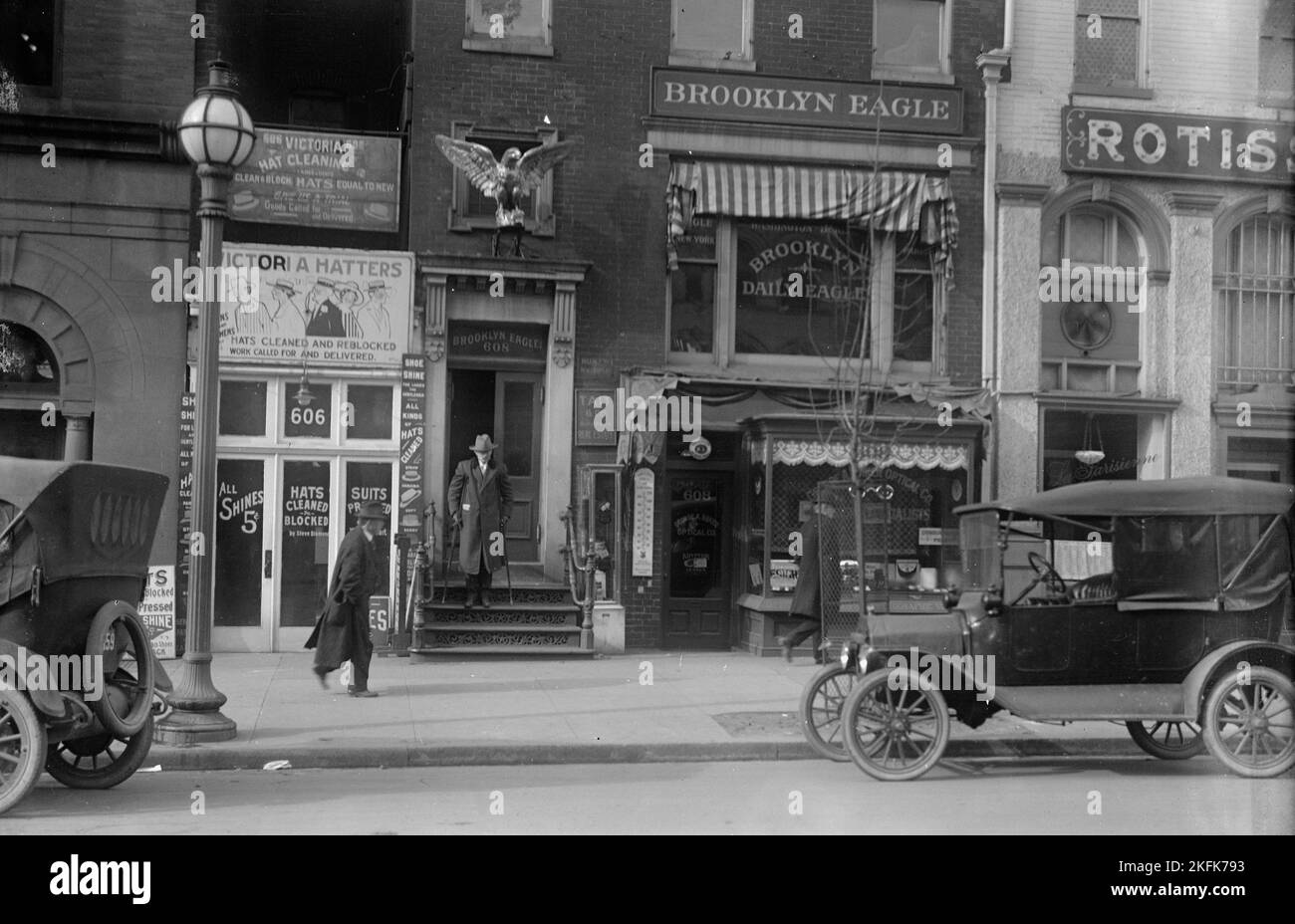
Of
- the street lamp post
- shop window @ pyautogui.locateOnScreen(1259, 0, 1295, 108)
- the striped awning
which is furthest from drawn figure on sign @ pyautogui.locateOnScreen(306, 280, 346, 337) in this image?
shop window @ pyautogui.locateOnScreen(1259, 0, 1295, 108)

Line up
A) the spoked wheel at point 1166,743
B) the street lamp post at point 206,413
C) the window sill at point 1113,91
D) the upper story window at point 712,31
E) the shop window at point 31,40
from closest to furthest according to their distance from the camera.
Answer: the spoked wheel at point 1166,743, the street lamp post at point 206,413, the shop window at point 31,40, the upper story window at point 712,31, the window sill at point 1113,91

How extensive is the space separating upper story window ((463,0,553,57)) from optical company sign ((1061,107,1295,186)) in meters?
7.17

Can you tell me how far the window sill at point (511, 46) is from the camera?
16.8m

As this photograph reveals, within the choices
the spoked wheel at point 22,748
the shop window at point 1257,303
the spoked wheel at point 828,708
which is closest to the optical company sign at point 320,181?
the spoked wheel at point 828,708

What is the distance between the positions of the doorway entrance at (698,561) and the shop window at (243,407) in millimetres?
5271

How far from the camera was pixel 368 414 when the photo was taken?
54.8ft

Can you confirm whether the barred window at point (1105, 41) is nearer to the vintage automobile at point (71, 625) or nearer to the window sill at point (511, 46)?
the window sill at point (511, 46)

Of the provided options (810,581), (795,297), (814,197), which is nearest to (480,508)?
(810,581)

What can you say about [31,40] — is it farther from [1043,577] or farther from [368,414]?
[1043,577]

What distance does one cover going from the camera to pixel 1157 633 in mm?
9703

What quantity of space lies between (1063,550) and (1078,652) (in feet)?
5.82

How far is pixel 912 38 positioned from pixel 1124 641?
10902 mm

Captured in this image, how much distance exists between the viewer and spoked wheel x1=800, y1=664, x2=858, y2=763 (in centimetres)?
1009

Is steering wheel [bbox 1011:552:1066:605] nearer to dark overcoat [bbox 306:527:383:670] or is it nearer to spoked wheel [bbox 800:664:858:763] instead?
spoked wheel [bbox 800:664:858:763]
